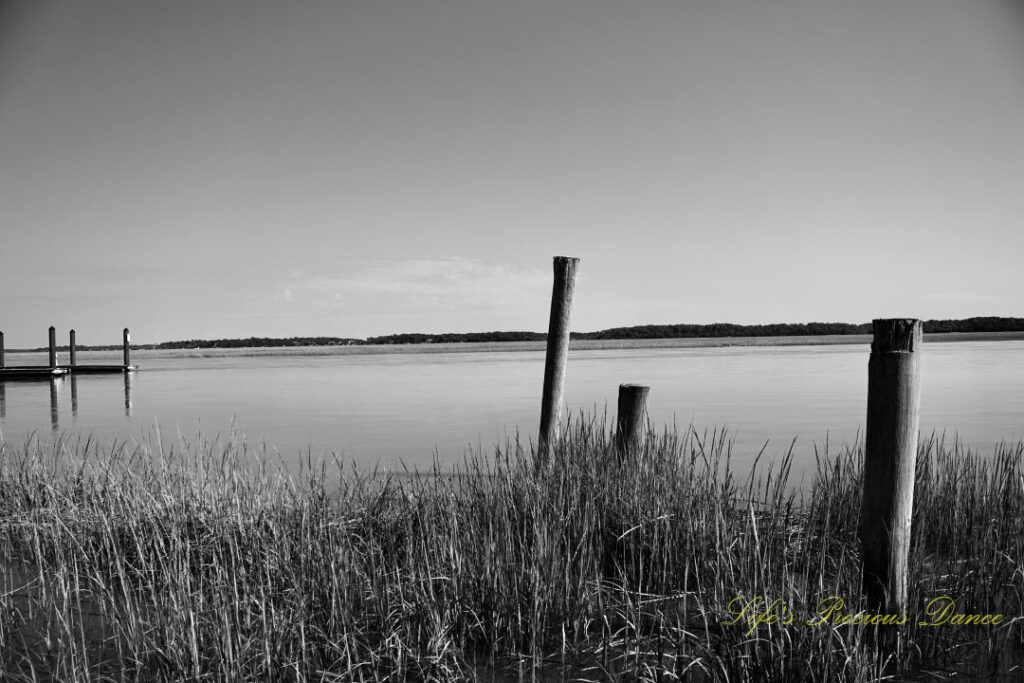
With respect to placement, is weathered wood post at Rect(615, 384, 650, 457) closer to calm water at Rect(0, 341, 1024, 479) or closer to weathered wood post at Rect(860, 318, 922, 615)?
calm water at Rect(0, 341, 1024, 479)

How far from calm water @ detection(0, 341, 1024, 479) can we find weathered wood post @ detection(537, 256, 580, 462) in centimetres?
110

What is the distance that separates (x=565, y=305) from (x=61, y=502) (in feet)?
17.3

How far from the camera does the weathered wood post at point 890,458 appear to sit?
3504 mm

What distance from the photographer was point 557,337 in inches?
285

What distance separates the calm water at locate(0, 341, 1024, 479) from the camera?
12.8m

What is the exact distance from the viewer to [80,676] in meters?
3.61

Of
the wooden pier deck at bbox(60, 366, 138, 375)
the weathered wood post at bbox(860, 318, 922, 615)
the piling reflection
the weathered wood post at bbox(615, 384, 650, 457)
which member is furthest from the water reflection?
the weathered wood post at bbox(860, 318, 922, 615)

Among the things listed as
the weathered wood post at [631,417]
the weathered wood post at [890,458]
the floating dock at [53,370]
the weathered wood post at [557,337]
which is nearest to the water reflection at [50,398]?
the floating dock at [53,370]

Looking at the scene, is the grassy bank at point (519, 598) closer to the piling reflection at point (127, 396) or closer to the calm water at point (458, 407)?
the calm water at point (458, 407)

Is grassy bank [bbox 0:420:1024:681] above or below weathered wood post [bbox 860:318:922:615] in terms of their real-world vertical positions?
below

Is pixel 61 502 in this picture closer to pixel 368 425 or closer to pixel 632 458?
pixel 632 458

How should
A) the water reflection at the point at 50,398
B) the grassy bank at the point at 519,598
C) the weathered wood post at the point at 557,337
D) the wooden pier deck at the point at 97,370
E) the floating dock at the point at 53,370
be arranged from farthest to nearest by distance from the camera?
the wooden pier deck at the point at 97,370
the floating dock at the point at 53,370
the water reflection at the point at 50,398
the weathered wood post at the point at 557,337
the grassy bank at the point at 519,598

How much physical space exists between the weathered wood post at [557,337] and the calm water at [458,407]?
110cm

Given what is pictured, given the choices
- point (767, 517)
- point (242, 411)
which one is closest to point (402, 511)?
point (767, 517)
